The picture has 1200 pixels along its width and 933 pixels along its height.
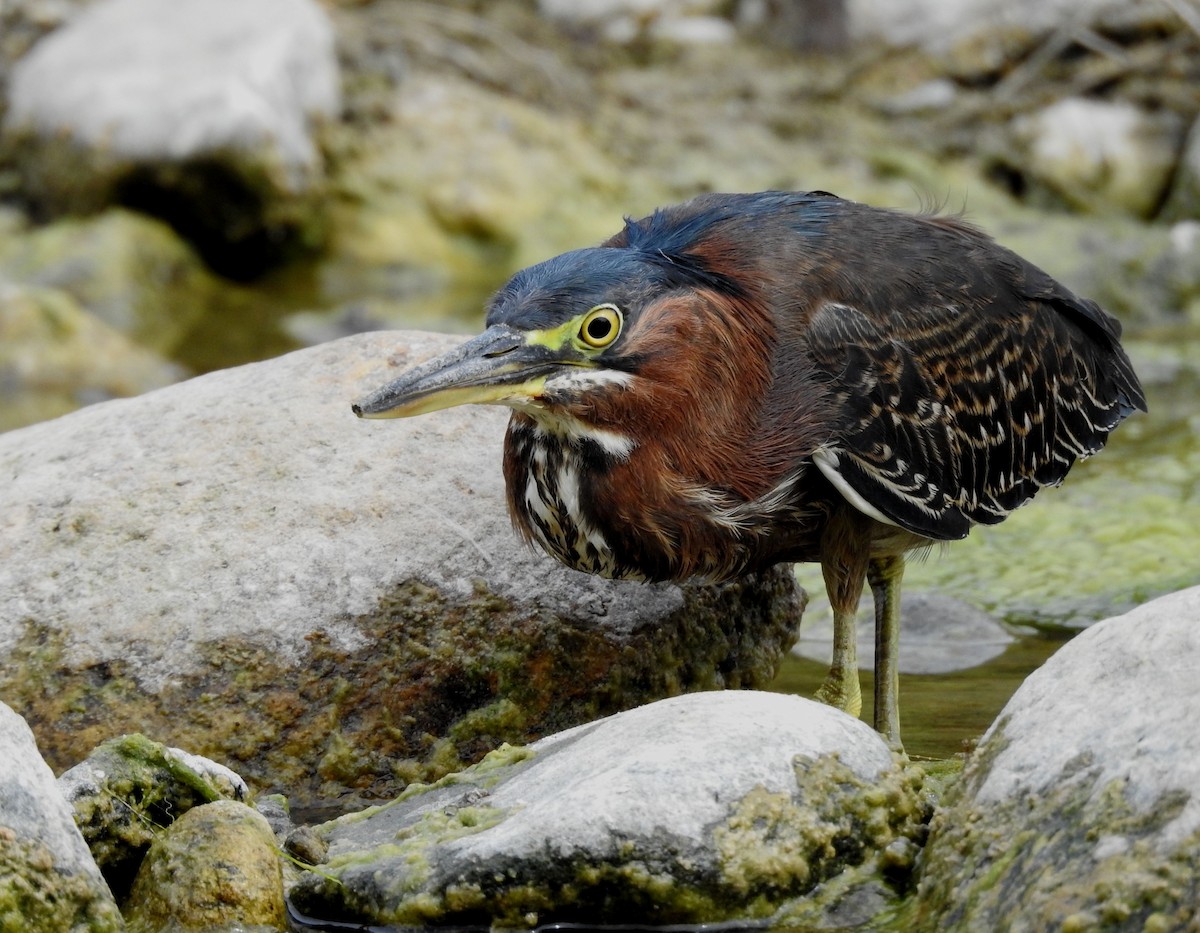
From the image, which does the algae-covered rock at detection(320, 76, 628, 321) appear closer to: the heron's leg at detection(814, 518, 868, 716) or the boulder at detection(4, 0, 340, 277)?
the boulder at detection(4, 0, 340, 277)

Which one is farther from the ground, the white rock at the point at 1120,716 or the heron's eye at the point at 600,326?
the heron's eye at the point at 600,326

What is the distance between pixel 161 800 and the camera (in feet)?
13.3

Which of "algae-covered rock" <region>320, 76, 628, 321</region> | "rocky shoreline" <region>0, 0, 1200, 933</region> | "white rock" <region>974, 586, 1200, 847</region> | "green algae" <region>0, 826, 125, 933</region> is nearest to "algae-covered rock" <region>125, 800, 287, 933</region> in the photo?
"rocky shoreline" <region>0, 0, 1200, 933</region>

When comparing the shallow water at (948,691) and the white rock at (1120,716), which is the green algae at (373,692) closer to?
the shallow water at (948,691)

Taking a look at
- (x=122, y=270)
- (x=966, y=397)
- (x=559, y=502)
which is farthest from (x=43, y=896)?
(x=122, y=270)

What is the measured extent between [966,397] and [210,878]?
282 cm

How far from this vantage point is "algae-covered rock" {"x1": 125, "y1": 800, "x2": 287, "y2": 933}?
3768 millimetres

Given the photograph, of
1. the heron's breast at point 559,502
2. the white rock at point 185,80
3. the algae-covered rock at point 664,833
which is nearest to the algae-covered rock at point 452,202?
the white rock at point 185,80

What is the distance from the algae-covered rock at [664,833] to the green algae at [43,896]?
1.55 feet

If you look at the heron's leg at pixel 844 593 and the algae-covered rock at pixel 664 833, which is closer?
the algae-covered rock at pixel 664 833

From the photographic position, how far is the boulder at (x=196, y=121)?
479 inches

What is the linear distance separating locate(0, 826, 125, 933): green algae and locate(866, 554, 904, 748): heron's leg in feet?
8.31

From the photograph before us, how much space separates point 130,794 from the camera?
4023mm

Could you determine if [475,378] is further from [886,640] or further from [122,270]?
[122,270]
